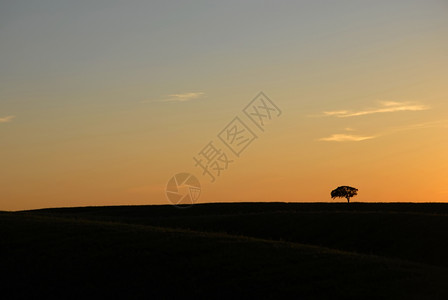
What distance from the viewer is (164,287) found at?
3138cm

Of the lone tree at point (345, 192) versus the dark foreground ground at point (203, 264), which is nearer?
the dark foreground ground at point (203, 264)

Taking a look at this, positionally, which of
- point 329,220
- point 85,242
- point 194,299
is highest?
point 329,220

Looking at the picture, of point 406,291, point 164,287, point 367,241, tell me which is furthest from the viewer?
point 367,241

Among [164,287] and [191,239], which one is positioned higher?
[191,239]

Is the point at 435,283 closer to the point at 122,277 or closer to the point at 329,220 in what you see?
the point at 122,277

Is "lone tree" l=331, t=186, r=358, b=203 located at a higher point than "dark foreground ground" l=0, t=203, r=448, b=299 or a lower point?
higher

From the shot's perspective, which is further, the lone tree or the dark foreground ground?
the lone tree

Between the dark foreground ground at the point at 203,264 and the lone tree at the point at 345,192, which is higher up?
the lone tree at the point at 345,192

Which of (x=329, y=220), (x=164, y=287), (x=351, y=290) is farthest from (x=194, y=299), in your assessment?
(x=329, y=220)

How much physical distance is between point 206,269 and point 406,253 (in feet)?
57.5

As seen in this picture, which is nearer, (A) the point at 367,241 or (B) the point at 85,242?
(B) the point at 85,242

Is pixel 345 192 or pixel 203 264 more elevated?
pixel 345 192

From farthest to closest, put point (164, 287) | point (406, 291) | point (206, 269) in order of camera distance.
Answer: point (206, 269) < point (164, 287) < point (406, 291)

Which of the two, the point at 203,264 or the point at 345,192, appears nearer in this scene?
the point at 203,264
